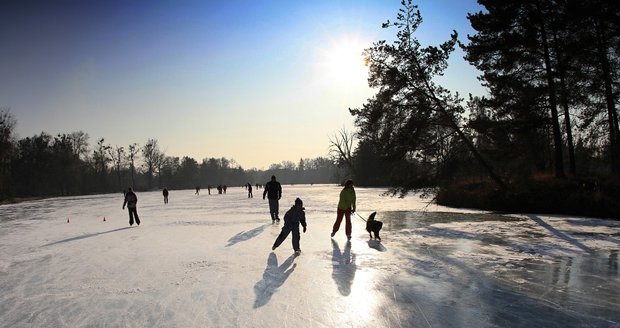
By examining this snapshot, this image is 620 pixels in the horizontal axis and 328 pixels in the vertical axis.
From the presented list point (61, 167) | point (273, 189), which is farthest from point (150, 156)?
point (273, 189)

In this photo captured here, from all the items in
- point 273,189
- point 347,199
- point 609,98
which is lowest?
point 347,199

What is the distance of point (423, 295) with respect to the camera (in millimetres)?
6234

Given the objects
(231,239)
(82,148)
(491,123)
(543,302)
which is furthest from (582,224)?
(82,148)

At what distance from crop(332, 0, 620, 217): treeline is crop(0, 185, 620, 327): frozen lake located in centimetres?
855

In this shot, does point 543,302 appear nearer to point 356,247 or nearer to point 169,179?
point 356,247

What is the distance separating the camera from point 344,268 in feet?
26.7

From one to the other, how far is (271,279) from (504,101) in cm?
1905

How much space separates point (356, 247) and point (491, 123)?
533 inches

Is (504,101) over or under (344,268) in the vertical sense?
over

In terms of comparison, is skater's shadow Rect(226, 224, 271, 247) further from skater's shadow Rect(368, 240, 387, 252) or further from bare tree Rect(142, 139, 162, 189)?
bare tree Rect(142, 139, 162, 189)

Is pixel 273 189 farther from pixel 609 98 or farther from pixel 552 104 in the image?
pixel 609 98

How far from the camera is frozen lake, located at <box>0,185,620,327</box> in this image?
17.5 feet

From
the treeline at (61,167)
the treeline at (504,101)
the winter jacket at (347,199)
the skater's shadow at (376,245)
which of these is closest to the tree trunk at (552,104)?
the treeline at (504,101)

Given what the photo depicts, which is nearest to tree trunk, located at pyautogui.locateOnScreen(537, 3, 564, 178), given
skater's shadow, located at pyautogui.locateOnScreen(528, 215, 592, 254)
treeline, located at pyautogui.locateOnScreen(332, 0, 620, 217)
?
treeline, located at pyautogui.locateOnScreen(332, 0, 620, 217)
